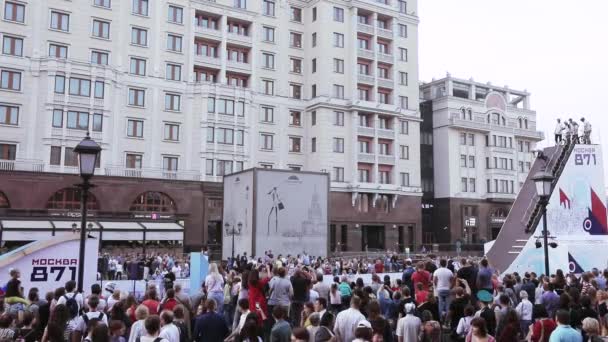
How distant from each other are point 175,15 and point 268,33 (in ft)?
33.7

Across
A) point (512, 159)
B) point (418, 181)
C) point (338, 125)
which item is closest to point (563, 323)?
point (338, 125)

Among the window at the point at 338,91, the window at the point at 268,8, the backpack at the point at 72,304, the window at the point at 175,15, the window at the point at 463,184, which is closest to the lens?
the backpack at the point at 72,304

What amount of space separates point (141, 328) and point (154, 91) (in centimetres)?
4733

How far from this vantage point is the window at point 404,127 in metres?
66.2

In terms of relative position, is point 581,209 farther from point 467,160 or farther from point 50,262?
point 467,160

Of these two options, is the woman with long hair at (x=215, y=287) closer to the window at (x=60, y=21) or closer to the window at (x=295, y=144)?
the window at (x=60, y=21)

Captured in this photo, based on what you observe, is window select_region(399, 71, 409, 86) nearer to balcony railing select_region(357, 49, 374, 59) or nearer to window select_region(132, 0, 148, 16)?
balcony railing select_region(357, 49, 374, 59)

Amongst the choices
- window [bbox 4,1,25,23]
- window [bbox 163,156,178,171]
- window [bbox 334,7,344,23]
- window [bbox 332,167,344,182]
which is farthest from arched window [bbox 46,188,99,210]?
window [bbox 334,7,344,23]

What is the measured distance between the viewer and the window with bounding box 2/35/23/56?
47188 mm

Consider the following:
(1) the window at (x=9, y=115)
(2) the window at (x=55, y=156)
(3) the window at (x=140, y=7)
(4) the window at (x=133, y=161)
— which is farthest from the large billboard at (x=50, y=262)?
(3) the window at (x=140, y=7)

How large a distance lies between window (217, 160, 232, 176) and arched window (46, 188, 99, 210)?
12.1 meters

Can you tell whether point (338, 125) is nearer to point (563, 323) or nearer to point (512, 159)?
point (512, 159)

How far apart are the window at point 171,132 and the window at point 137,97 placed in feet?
10.3

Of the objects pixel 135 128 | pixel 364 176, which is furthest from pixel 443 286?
pixel 364 176
